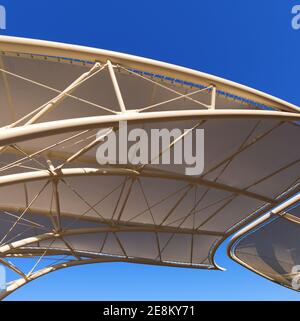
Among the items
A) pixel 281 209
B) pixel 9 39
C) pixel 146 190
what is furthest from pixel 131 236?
pixel 9 39

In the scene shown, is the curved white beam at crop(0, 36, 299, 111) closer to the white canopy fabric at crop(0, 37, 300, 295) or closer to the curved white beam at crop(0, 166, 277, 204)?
the white canopy fabric at crop(0, 37, 300, 295)

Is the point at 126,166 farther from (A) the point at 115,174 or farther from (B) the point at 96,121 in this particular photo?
(B) the point at 96,121

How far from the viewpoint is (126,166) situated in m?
19.5

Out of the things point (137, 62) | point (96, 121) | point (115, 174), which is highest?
point (137, 62)

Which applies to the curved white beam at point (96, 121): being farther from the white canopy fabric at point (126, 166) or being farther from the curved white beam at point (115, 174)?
the curved white beam at point (115, 174)

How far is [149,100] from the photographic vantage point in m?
15.2

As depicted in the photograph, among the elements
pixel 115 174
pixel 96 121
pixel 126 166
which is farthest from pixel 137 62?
pixel 126 166

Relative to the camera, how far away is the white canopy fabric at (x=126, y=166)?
11.7m

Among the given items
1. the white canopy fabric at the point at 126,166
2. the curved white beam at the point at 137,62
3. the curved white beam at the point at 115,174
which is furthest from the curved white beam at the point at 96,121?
the curved white beam at the point at 115,174

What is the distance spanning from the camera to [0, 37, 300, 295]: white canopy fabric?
11672mm

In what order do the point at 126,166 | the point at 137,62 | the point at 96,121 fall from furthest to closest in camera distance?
1. the point at 126,166
2. the point at 137,62
3. the point at 96,121

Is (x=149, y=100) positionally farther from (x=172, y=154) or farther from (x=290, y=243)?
(x=290, y=243)
